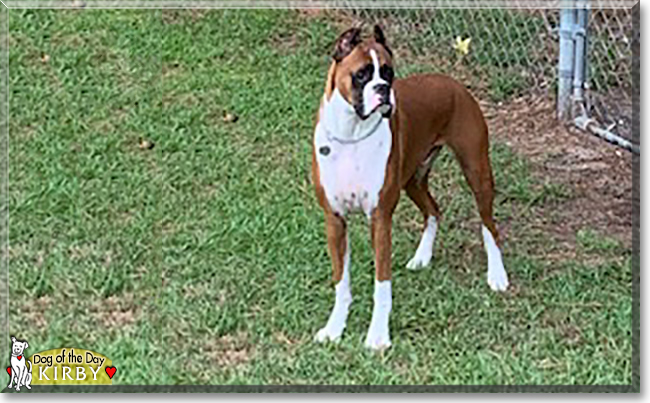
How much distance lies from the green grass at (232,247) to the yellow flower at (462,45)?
2.48 ft

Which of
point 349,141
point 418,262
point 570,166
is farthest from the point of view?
point 570,166

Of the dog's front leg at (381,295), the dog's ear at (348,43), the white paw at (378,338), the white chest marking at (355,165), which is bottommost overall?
the white paw at (378,338)

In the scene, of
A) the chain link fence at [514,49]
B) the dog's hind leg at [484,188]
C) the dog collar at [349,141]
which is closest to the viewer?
the dog collar at [349,141]

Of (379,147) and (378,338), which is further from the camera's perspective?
(378,338)

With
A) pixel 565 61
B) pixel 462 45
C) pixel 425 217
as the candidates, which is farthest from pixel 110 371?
pixel 462 45

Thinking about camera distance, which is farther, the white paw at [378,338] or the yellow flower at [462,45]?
the yellow flower at [462,45]

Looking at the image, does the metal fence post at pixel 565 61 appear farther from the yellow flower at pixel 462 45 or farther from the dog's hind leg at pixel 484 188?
the dog's hind leg at pixel 484 188

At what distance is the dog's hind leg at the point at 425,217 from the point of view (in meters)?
4.79

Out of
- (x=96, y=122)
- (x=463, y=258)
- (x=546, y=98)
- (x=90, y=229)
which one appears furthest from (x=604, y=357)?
(x=96, y=122)

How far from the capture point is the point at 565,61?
6203mm

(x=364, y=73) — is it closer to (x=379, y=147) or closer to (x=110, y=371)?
(x=379, y=147)

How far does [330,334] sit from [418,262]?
2.32 ft

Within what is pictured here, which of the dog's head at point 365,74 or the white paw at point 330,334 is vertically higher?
the dog's head at point 365,74

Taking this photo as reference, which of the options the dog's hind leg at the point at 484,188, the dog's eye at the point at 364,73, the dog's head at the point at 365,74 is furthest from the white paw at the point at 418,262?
the dog's eye at the point at 364,73
